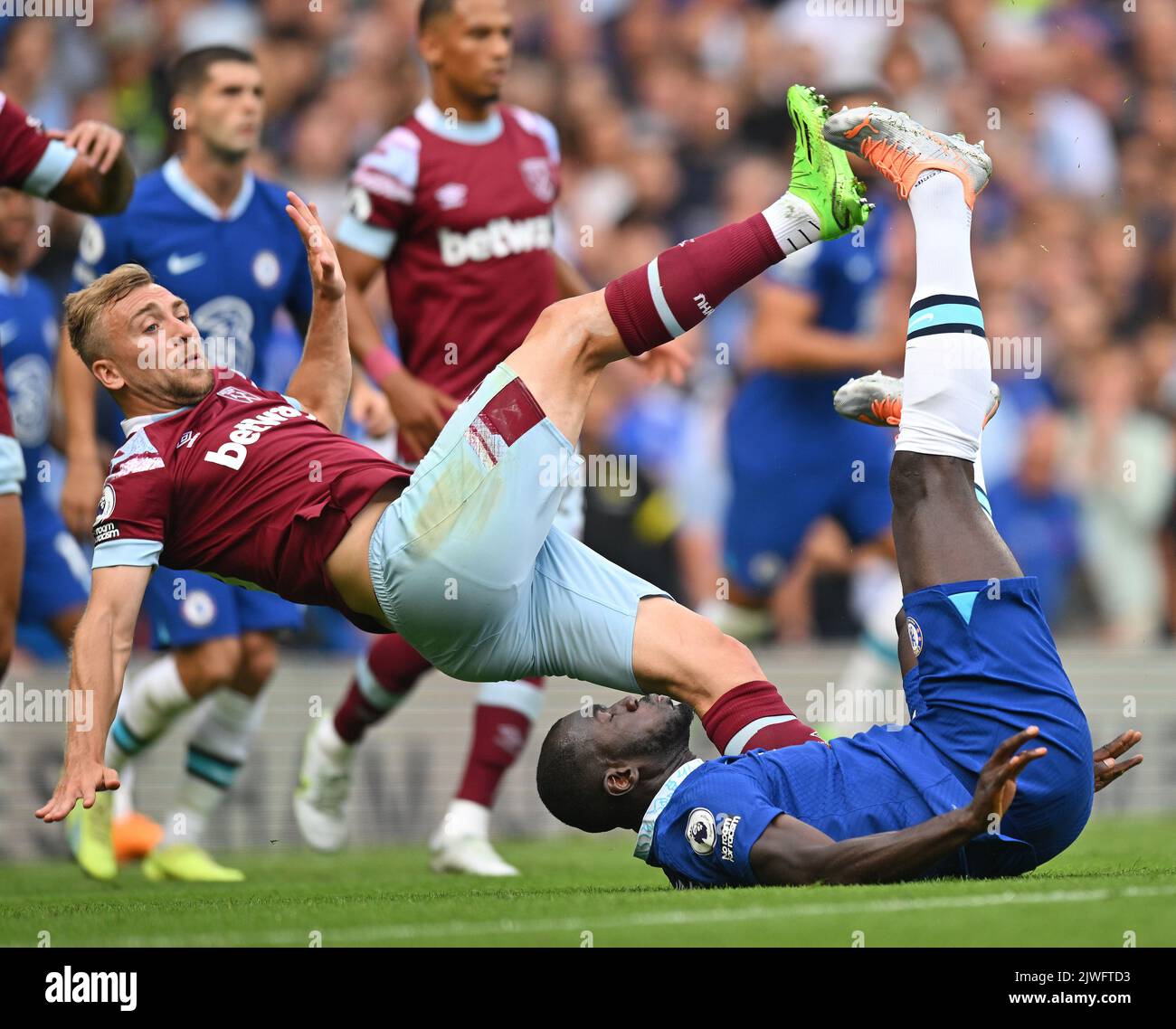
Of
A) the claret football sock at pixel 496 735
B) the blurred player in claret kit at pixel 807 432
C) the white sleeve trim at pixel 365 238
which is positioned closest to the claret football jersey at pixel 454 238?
the white sleeve trim at pixel 365 238

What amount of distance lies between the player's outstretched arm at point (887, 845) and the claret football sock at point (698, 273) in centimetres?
131

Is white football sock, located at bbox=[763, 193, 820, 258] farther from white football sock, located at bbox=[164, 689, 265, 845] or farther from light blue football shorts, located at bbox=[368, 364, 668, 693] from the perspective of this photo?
white football sock, located at bbox=[164, 689, 265, 845]

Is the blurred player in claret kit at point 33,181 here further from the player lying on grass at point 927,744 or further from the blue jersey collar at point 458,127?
the player lying on grass at point 927,744

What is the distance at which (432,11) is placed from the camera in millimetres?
7336

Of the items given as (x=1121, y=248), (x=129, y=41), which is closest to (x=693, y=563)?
(x=1121, y=248)

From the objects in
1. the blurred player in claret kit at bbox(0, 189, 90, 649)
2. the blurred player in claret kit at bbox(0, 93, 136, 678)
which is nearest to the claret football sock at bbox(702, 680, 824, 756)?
the blurred player in claret kit at bbox(0, 93, 136, 678)

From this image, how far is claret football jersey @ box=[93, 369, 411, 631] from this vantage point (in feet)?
15.8

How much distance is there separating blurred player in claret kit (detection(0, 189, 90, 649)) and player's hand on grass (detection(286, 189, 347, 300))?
284 cm

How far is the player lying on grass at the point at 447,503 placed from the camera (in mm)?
4551

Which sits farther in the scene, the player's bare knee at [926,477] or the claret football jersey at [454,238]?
the claret football jersey at [454,238]

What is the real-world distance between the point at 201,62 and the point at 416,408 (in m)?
1.88

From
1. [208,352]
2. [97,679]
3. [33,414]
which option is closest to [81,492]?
[208,352]

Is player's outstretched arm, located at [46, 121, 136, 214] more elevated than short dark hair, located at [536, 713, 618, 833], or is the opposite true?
player's outstretched arm, located at [46, 121, 136, 214]

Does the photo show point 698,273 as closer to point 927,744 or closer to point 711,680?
point 711,680
